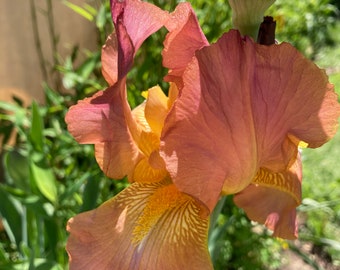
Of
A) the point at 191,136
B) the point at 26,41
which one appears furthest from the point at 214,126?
the point at 26,41

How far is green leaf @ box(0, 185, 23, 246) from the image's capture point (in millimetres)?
1417

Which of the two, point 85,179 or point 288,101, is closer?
point 288,101

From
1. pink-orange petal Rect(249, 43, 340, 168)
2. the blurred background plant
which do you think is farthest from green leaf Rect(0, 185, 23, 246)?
pink-orange petal Rect(249, 43, 340, 168)

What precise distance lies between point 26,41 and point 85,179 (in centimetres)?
90

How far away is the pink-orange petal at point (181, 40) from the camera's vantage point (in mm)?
759

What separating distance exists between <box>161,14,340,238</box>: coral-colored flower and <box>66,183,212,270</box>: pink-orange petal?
63 mm

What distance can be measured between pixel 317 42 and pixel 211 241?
2.69 meters

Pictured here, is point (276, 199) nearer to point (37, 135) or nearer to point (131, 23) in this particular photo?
point (131, 23)

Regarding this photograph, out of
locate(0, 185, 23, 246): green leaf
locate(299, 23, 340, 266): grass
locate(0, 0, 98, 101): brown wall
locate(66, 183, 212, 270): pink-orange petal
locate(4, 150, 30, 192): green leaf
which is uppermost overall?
locate(0, 0, 98, 101): brown wall

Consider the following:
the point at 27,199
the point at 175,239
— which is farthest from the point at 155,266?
the point at 27,199

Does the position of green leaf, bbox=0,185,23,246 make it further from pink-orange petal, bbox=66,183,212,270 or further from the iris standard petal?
the iris standard petal

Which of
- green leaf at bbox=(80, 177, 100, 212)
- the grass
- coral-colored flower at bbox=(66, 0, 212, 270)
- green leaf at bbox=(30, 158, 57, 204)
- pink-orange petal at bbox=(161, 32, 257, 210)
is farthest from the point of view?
the grass

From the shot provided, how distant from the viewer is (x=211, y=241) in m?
1.16

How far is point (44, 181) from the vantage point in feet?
4.52
